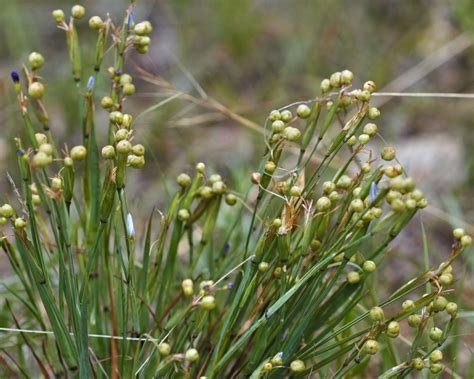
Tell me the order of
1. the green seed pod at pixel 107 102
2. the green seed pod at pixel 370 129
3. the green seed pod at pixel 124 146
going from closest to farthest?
the green seed pod at pixel 124 146 → the green seed pod at pixel 370 129 → the green seed pod at pixel 107 102

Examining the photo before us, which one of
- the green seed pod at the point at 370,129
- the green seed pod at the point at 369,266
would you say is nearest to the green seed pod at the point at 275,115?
the green seed pod at the point at 370,129

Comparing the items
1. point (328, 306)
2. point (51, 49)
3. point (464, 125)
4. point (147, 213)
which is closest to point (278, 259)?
point (328, 306)

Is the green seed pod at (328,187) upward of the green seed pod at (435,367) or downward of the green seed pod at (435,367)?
upward

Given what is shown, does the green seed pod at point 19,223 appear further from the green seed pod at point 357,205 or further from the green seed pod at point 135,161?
the green seed pod at point 357,205

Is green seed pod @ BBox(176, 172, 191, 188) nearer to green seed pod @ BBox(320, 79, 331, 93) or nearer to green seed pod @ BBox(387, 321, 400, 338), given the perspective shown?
green seed pod @ BBox(320, 79, 331, 93)

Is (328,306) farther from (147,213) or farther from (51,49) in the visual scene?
(51,49)

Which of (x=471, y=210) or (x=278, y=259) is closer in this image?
(x=278, y=259)

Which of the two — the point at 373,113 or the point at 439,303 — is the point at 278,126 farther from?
the point at 439,303

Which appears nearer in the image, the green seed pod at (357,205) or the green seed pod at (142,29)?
the green seed pod at (357,205)

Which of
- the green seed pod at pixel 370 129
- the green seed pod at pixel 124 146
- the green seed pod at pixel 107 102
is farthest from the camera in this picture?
the green seed pod at pixel 107 102

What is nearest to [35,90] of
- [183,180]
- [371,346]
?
[183,180]

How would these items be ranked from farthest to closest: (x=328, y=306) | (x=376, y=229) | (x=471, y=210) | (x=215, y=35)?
(x=215, y=35) → (x=471, y=210) → (x=328, y=306) → (x=376, y=229)
